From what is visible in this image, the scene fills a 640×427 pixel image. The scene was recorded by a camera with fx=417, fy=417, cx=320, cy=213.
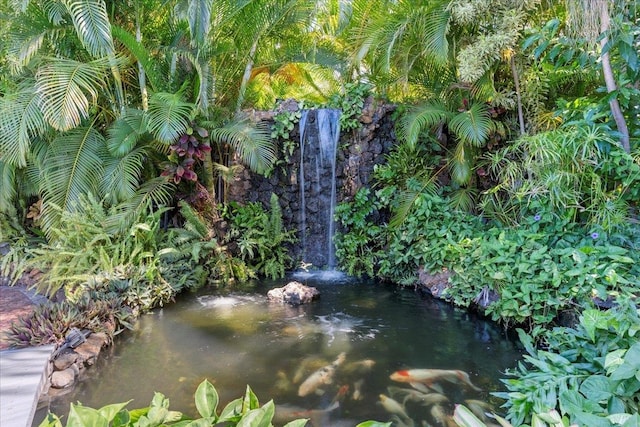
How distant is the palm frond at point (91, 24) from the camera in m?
5.26

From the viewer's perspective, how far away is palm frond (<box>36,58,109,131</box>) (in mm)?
5312

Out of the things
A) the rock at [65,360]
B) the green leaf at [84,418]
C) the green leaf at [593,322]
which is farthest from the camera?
the rock at [65,360]

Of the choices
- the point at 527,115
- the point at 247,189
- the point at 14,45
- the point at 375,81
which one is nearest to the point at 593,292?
the point at 527,115

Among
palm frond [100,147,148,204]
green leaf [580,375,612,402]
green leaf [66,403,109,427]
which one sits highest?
palm frond [100,147,148,204]

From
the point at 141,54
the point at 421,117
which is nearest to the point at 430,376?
the point at 421,117

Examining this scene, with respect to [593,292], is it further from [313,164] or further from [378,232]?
[313,164]

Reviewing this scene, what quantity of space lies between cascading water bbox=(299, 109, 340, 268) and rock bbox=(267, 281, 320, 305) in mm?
1762

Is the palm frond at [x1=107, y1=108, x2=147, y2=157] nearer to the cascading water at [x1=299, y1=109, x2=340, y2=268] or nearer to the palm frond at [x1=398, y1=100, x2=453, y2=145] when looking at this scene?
the cascading water at [x1=299, y1=109, x2=340, y2=268]

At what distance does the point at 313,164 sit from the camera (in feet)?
24.8

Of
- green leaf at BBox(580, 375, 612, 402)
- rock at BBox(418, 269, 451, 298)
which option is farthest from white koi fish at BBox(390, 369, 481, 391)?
rock at BBox(418, 269, 451, 298)

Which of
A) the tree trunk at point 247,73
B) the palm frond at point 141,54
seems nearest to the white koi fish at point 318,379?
the tree trunk at point 247,73

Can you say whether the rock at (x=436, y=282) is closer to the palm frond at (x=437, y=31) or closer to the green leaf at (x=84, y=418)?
the palm frond at (x=437, y=31)

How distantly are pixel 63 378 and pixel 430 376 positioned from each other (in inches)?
126

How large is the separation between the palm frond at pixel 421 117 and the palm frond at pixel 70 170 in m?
4.52
